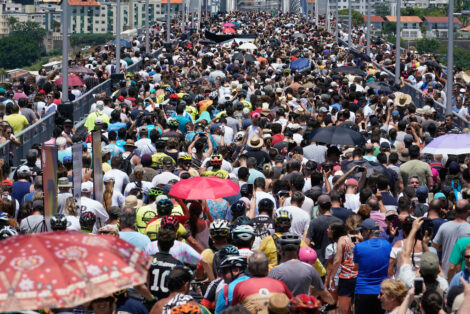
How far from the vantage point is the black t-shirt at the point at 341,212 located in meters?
10.6

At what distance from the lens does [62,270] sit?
5.40m

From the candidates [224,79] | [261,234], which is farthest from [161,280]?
[224,79]

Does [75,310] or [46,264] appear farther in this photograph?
[75,310]

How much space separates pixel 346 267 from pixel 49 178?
3.33m

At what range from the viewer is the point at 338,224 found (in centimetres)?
941

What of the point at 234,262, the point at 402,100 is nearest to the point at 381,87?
the point at 402,100

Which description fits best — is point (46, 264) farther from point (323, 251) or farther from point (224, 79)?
point (224, 79)

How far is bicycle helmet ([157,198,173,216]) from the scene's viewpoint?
9.84 metres

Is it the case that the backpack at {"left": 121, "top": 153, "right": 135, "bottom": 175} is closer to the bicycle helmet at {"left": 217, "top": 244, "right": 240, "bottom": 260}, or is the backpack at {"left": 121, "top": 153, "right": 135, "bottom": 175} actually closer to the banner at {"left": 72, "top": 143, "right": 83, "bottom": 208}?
the banner at {"left": 72, "top": 143, "right": 83, "bottom": 208}

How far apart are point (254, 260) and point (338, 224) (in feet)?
7.80

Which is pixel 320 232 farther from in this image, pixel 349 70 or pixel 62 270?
pixel 349 70

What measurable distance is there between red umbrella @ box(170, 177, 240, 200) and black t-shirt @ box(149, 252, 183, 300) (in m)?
2.37

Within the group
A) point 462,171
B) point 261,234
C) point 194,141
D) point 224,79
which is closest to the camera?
point 261,234

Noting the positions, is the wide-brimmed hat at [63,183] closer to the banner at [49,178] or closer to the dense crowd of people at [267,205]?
the dense crowd of people at [267,205]
